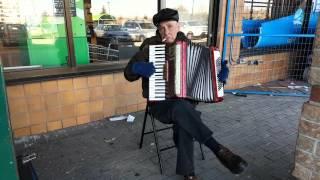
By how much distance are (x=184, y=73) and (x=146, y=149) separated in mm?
1014

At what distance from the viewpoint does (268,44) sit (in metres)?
5.09

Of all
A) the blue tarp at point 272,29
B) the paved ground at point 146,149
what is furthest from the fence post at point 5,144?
the blue tarp at point 272,29

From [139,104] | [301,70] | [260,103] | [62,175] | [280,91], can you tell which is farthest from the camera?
[301,70]

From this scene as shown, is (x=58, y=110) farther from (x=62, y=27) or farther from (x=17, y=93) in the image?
(x=62, y=27)

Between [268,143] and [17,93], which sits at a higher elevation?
[17,93]

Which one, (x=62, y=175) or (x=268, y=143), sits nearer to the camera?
(x=62, y=175)

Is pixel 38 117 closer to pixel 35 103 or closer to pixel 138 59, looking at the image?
pixel 35 103

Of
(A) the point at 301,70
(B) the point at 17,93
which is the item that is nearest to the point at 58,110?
(B) the point at 17,93

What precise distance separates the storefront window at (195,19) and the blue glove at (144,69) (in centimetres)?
225

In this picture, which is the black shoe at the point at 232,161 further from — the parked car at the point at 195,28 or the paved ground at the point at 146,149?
the parked car at the point at 195,28

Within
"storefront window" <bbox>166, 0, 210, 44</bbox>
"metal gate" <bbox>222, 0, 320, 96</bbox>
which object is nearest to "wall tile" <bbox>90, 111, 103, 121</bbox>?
"storefront window" <bbox>166, 0, 210, 44</bbox>

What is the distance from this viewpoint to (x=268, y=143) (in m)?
2.99

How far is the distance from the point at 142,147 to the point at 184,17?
236 centimetres

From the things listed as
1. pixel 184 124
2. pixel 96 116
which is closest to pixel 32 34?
pixel 96 116
